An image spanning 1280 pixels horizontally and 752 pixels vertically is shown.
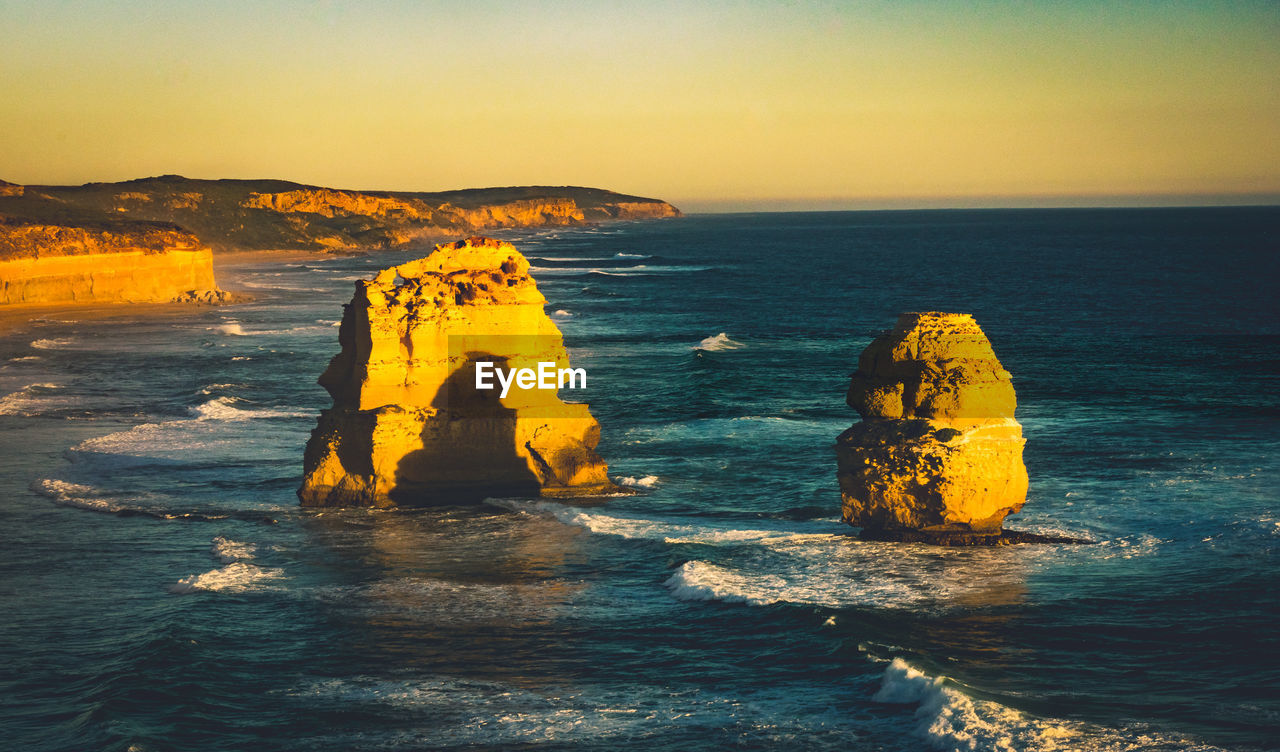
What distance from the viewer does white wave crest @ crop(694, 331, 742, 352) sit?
5906 cm

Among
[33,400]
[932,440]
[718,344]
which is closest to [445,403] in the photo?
[932,440]

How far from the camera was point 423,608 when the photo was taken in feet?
66.0

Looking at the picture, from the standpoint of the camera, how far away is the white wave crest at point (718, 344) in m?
59.1

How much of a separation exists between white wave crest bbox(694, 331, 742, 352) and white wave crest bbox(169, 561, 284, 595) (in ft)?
123

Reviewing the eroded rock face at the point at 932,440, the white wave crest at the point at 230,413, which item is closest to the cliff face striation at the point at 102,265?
the white wave crest at the point at 230,413

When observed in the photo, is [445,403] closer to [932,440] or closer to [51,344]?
[932,440]

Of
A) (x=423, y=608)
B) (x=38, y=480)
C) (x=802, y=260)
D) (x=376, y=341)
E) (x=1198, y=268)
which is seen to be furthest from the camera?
(x=802, y=260)

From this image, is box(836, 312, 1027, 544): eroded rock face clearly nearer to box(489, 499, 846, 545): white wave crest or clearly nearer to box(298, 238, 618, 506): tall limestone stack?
box(489, 499, 846, 545): white wave crest

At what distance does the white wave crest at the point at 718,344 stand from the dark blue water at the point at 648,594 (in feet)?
44.9

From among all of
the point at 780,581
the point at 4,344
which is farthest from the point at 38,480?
the point at 4,344

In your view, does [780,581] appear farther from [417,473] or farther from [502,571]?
[417,473]

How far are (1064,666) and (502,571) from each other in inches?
389

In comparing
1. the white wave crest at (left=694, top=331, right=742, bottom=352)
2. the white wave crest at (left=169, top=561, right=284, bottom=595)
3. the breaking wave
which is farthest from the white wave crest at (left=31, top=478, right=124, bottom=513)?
the white wave crest at (left=694, top=331, right=742, bottom=352)

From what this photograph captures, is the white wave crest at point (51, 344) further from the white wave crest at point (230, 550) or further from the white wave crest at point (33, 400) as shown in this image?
the white wave crest at point (230, 550)
